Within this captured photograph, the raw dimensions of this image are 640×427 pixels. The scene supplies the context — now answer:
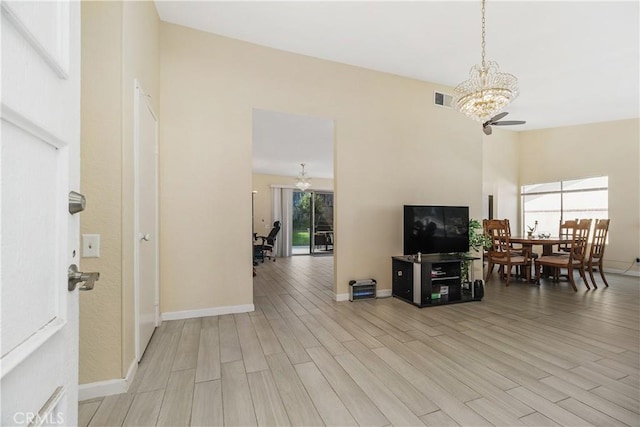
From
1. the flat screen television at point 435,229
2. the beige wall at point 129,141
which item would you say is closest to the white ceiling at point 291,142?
the beige wall at point 129,141

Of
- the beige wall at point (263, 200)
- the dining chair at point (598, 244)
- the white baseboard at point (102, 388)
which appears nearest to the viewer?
the white baseboard at point (102, 388)

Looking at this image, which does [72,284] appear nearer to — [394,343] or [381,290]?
[394,343]

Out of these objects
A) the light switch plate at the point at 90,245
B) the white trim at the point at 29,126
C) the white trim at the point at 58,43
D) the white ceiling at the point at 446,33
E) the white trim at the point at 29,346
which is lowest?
the white trim at the point at 29,346

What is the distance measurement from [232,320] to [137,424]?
1571 millimetres

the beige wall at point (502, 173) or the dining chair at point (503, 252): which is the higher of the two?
the beige wall at point (502, 173)

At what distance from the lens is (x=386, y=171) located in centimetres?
423

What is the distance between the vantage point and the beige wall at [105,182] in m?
1.79

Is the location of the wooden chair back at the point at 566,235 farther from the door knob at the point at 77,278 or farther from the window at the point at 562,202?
the door knob at the point at 77,278

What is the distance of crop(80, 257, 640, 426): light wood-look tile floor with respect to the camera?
170 cm

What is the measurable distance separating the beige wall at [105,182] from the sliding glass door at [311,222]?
326 inches

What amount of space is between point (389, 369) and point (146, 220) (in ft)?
7.43

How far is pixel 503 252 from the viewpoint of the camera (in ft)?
16.6

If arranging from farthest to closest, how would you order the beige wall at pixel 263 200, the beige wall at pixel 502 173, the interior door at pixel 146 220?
the beige wall at pixel 263 200 < the beige wall at pixel 502 173 < the interior door at pixel 146 220

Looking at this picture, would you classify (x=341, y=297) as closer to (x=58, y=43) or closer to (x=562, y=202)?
(x=58, y=43)
